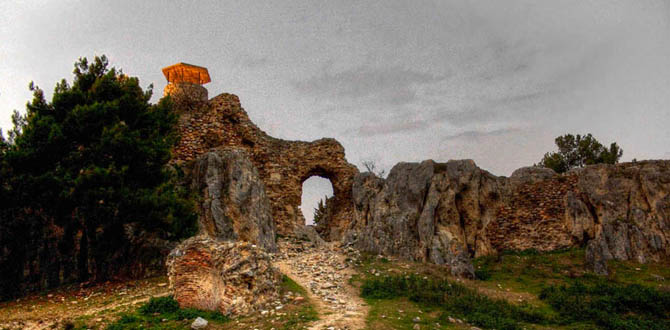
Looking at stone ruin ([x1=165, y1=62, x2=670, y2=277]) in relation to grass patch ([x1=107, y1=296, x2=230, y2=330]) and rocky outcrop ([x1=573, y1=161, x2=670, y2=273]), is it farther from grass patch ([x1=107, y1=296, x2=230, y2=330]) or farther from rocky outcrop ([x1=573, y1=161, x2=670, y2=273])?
grass patch ([x1=107, y1=296, x2=230, y2=330])

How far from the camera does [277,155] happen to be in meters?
26.0

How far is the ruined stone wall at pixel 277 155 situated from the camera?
2402cm

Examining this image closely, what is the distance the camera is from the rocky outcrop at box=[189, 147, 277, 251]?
1911cm

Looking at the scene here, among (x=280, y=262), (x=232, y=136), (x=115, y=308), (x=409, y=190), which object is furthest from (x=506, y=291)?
(x=232, y=136)

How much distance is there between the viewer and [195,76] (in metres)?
28.3

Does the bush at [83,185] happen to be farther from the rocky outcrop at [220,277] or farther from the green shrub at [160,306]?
the green shrub at [160,306]

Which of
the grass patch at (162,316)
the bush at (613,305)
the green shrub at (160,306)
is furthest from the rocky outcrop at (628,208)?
the green shrub at (160,306)

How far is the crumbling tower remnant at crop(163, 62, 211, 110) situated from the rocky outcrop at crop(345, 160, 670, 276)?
38.6 ft

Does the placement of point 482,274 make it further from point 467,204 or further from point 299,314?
point 299,314

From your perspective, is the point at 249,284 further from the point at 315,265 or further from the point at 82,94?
the point at 82,94

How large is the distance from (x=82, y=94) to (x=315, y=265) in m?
11.2

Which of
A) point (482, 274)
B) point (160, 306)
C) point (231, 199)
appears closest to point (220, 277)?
point (160, 306)

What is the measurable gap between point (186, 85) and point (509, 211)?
20698mm

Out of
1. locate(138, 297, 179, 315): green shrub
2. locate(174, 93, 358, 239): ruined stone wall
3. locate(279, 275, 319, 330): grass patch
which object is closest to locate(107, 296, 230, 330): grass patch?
locate(138, 297, 179, 315): green shrub
